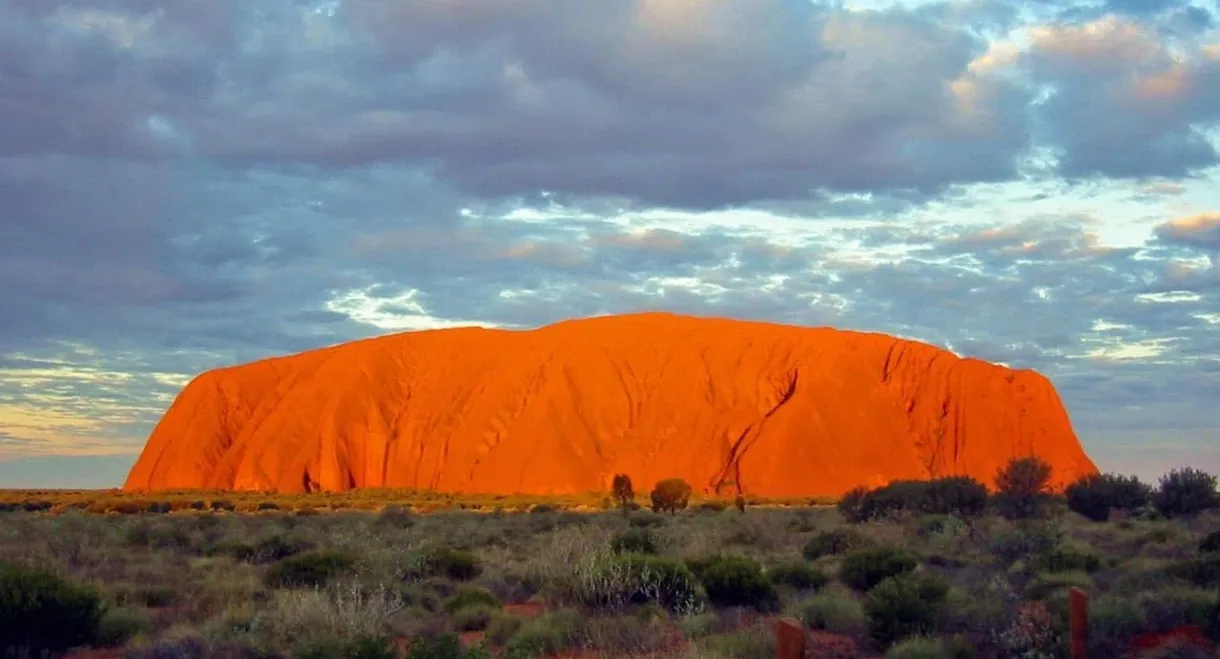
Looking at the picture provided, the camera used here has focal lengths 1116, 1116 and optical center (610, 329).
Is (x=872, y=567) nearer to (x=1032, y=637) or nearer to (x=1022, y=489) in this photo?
(x=1032, y=637)

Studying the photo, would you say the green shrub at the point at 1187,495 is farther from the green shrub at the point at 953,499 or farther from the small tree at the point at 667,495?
the small tree at the point at 667,495

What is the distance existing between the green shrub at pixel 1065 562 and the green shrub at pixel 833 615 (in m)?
5.47

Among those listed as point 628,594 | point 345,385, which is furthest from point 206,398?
point 628,594

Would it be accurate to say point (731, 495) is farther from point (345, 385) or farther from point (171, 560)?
point (171, 560)

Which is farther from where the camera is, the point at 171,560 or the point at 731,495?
the point at 731,495

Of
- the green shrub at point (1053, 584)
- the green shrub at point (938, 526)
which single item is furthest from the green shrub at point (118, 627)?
the green shrub at point (938, 526)

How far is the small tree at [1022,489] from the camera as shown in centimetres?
3438

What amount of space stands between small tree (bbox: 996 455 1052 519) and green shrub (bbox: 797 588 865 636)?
71.9 ft

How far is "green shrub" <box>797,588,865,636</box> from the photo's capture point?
1300cm

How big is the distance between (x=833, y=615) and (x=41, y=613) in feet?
28.7

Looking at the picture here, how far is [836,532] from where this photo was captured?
78.2 ft

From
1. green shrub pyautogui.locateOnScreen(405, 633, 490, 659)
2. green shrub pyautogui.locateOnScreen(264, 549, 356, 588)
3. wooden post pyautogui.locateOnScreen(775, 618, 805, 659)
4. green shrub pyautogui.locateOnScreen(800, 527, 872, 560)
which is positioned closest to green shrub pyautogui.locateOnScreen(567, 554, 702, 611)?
green shrub pyautogui.locateOnScreen(405, 633, 490, 659)

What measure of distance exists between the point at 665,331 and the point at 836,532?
64.0 meters

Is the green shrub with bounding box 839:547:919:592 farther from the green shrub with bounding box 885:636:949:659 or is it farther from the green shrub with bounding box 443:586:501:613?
the green shrub with bounding box 885:636:949:659
